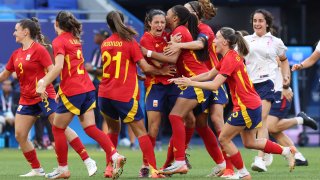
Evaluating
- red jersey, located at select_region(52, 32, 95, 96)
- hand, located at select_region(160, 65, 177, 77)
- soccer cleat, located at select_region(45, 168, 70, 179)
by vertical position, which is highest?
red jersey, located at select_region(52, 32, 95, 96)

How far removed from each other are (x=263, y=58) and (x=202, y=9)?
5.67 feet

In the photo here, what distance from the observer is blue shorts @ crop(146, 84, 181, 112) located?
13.4 metres

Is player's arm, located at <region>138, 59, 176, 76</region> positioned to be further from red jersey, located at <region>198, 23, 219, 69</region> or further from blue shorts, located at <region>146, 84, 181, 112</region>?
red jersey, located at <region>198, 23, 219, 69</region>

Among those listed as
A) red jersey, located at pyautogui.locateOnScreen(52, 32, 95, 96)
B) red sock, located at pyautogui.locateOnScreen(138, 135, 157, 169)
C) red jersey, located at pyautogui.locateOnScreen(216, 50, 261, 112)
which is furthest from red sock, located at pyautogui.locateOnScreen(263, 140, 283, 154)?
red jersey, located at pyautogui.locateOnScreen(52, 32, 95, 96)

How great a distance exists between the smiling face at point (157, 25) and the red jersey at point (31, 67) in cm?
133

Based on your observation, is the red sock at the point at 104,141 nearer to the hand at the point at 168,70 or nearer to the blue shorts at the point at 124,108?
the blue shorts at the point at 124,108

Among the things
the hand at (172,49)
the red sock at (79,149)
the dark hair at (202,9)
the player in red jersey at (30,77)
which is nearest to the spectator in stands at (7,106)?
the player in red jersey at (30,77)

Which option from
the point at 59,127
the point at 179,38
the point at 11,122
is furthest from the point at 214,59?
the point at 11,122

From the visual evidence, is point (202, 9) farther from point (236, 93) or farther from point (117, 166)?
point (117, 166)

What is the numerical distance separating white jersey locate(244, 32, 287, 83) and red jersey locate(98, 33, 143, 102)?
8.70 feet

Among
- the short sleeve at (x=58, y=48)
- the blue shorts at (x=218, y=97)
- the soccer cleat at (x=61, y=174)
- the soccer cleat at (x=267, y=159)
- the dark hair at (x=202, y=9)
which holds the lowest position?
the soccer cleat at (x=267, y=159)

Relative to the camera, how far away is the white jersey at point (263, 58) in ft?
49.4

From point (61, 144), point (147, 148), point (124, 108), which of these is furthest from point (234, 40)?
point (61, 144)

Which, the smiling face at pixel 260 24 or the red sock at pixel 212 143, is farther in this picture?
the smiling face at pixel 260 24
